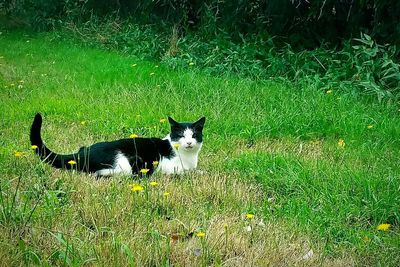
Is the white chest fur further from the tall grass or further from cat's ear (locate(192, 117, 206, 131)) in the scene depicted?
the tall grass

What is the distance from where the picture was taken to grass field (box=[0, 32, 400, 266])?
2.67 m

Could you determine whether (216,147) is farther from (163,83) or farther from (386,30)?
(386,30)

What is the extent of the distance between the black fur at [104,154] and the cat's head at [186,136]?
148 millimetres

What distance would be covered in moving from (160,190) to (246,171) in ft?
2.81

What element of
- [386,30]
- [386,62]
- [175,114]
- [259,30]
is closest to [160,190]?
[175,114]

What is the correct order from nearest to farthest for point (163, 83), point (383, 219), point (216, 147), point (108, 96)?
point (383, 219)
point (216, 147)
point (108, 96)
point (163, 83)

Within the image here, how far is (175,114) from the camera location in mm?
5891

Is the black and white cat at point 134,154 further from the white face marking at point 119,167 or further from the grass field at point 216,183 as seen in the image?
the grass field at point 216,183

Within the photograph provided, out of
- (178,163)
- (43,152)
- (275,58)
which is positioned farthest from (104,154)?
(275,58)

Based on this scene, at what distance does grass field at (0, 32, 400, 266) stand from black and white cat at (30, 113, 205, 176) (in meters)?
0.15

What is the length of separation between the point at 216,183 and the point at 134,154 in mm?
700

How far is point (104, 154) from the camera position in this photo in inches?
158

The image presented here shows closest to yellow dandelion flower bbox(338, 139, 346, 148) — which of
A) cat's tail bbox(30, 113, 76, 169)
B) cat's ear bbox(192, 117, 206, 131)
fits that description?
cat's ear bbox(192, 117, 206, 131)

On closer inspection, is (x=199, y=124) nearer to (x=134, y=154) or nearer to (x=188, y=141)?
(x=188, y=141)
